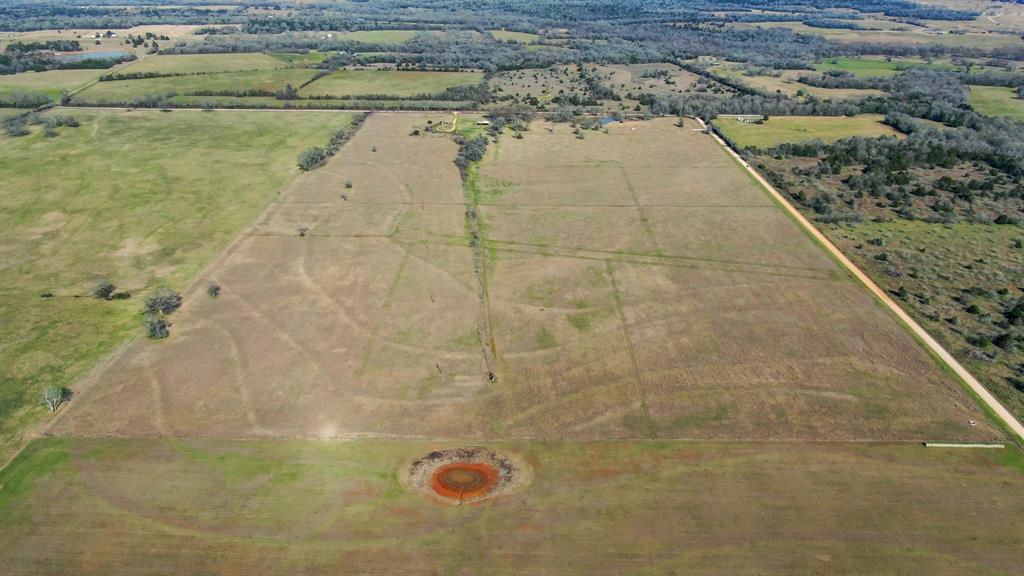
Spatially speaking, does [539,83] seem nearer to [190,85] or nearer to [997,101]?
[190,85]

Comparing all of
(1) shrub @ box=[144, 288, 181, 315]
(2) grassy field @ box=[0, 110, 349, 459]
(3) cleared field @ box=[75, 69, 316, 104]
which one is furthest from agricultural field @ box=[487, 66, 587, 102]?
(1) shrub @ box=[144, 288, 181, 315]

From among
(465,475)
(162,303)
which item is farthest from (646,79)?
(465,475)

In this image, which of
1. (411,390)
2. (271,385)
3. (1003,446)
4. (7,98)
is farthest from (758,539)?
(7,98)

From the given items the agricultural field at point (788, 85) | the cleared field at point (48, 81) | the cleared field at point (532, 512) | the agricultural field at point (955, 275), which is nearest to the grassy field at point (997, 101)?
the agricultural field at point (788, 85)

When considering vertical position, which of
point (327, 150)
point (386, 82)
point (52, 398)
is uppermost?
point (386, 82)

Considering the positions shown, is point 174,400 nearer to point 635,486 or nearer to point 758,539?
point 635,486

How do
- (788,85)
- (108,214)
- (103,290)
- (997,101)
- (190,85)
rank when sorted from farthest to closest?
1. (788,85)
2. (190,85)
3. (997,101)
4. (108,214)
5. (103,290)

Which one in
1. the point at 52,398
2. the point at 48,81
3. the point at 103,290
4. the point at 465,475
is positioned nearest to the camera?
the point at 465,475

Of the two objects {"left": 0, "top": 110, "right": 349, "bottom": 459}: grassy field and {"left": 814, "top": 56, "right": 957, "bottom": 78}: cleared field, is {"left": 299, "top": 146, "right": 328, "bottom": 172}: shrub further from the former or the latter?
{"left": 814, "top": 56, "right": 957, "bottom": 78}: cleared field
